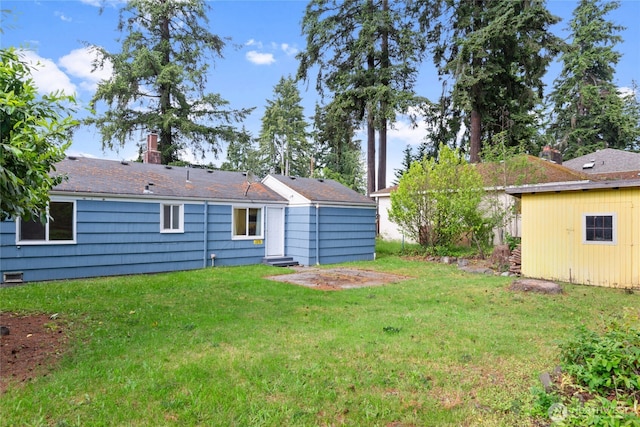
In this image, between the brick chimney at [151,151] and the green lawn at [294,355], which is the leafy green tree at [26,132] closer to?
the green lawn at [294,355]

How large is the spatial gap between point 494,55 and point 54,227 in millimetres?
21055

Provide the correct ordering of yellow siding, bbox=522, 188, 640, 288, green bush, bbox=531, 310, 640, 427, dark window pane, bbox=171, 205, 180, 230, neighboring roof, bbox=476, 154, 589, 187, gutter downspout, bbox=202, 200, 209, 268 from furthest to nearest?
1. neighboring roof, bbox=476, 154, 589, 187
2. gutter downspout, bbox=202, 200, 209, 268
3. dark window pane, bbox=171, 205, 180, 230
4. yellow siding, bbox=522, 188, 640, 288
5. green bush, bbox=531, 310, 640, 427

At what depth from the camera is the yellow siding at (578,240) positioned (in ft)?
27.2

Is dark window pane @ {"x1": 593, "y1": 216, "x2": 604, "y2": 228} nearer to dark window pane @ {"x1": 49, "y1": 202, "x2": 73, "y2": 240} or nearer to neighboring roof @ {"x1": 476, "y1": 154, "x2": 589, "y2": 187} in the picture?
neighboring roof @ {"x1": 476, "y1": 154, "x2": 589, "y2": 187}

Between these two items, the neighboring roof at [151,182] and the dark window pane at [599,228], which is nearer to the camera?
the dark window pane at [599,228]

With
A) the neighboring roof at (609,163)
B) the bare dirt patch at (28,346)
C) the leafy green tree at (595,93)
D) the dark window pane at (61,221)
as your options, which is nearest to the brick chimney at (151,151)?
the dark window pane at (61,221)

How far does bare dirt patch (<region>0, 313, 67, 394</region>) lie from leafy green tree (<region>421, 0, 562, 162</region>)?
1953cm

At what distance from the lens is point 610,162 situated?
72.6ft

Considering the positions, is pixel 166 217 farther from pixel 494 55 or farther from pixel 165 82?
pixel 494 55

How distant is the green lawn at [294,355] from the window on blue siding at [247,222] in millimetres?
4592

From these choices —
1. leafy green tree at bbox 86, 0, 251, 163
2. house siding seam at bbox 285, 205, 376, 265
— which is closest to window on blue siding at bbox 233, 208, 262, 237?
house siding seam at bbox 285, 205, 376, 265

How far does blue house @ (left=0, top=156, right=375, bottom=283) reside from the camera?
8.96 m

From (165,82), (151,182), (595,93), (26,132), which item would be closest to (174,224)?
(151,182)

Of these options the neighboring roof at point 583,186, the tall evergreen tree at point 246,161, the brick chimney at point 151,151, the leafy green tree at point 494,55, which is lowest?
the neighboring roof at point 583,186
